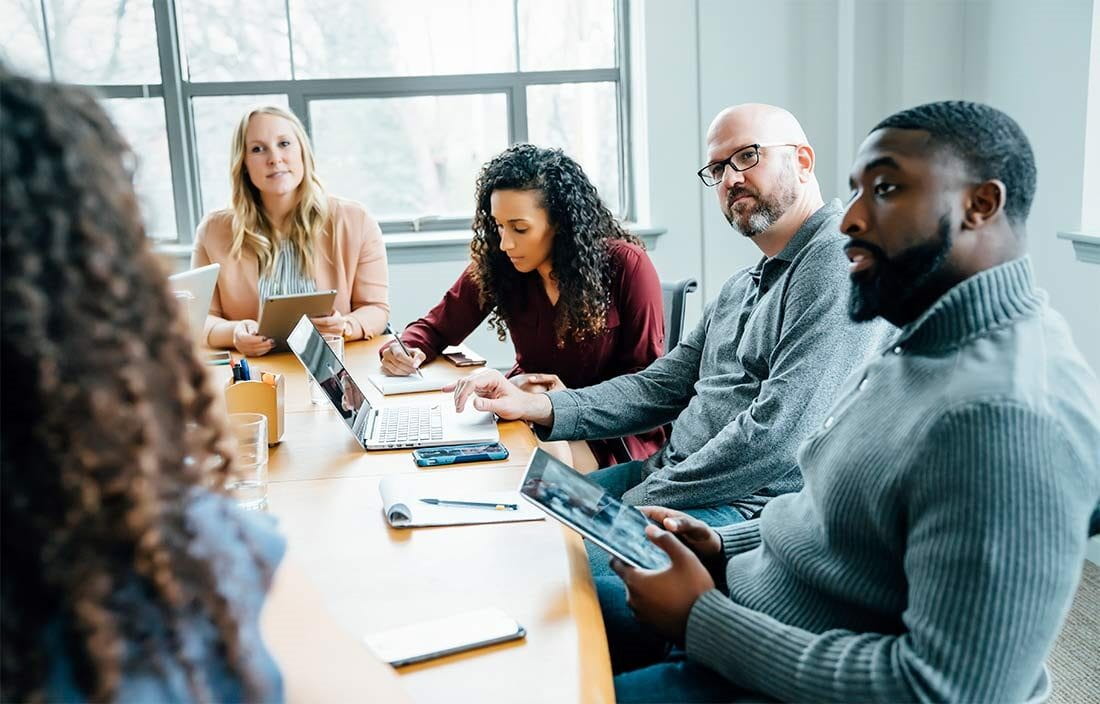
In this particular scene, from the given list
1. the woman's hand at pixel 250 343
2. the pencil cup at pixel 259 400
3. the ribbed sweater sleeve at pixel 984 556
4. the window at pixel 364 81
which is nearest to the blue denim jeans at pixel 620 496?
the ribbed sweater sleeve at pixel 984 556

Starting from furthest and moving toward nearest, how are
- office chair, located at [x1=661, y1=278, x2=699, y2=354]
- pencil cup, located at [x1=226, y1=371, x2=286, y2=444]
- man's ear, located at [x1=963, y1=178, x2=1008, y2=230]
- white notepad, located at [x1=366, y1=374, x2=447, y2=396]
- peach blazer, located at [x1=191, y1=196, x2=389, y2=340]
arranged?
peach blazer, located at [x1=191, y1=196, x2=389, y2=340] → office chair, located at [x1=661, y1=278, x2=699, y2=354] → white notepad, located at [x1=366, y1=374, x2=447, y2=396] → pencil cup, located at [x1=226, y1=371, x2=286, y2=444] → man's ear, located at [x1=963, y1=178, x2=1008, y2=230]

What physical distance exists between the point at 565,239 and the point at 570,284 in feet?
0.39

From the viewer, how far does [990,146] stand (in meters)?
1.01

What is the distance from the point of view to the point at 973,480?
84 centimetres

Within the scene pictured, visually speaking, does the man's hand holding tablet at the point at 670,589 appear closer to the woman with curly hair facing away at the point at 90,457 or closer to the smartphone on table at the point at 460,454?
the smartphone on table at the point at 460,454

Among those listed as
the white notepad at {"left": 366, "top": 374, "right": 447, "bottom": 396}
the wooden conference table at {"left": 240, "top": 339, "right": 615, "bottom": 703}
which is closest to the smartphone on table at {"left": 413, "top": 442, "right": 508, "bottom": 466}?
the wooden conference table at {"left": 240, "top": 339, "right": 615, "bottom": 703}

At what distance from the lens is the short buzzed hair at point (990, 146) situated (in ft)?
3.32

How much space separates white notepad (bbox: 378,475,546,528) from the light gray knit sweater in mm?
333

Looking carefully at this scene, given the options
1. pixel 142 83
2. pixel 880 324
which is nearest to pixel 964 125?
pixel 880 324

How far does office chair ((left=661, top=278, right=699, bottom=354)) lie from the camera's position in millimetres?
2410

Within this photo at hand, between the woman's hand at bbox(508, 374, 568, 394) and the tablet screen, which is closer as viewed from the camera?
the tablet screen

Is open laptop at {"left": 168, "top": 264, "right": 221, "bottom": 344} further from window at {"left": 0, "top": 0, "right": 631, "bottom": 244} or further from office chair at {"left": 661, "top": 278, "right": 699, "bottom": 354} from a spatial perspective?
window at {"left": 0, "top": 0, "right": 631, "bottom": 244}

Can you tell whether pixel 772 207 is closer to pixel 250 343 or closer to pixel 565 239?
pixel 565 239

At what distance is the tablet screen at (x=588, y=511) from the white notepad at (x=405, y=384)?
3.24ft
